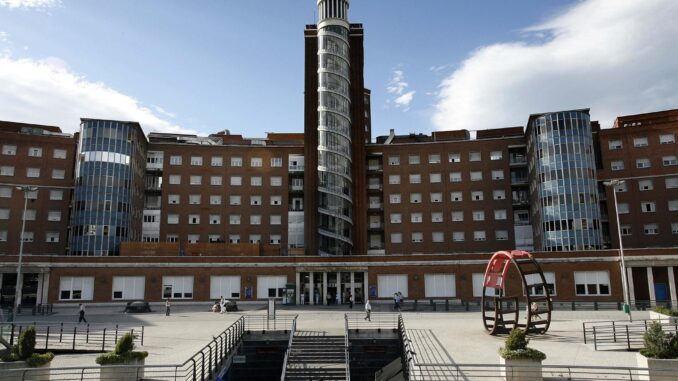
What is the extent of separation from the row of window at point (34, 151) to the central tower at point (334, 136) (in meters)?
30.8

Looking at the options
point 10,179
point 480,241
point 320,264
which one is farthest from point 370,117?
point 10,179

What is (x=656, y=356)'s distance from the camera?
55.2ft

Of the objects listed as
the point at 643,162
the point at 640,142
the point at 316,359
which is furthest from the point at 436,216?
the point at 316,359

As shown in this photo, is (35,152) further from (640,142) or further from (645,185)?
(645,185)

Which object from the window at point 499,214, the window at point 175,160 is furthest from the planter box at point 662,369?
the window at point 175,160

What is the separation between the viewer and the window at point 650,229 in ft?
197

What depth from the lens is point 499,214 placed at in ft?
220

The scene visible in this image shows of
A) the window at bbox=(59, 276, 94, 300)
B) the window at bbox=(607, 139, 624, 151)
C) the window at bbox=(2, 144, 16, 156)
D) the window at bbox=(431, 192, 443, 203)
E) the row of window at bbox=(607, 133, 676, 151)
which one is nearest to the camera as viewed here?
the window at bbox=(59, 276, 94, 300)

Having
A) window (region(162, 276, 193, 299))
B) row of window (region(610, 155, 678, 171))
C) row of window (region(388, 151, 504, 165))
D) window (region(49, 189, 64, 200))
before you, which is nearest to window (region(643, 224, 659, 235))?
row of window (region(610, 155, 678, 171))

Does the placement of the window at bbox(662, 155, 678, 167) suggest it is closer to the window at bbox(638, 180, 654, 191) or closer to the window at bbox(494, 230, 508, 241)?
the window at bbox(638, 180, 654, 191)

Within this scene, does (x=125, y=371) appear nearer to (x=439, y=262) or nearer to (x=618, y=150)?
(x=439, y=262)

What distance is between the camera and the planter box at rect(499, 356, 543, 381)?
682 inches

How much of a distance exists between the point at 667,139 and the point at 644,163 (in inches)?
148

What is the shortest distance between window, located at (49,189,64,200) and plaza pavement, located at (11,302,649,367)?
21745 millimetres
